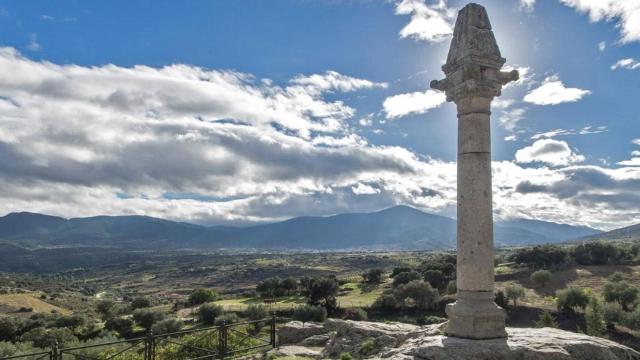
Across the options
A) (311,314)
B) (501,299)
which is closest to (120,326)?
(311,314)

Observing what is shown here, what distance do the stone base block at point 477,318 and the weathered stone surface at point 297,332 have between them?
30.9 ft

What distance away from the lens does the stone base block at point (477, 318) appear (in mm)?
11117

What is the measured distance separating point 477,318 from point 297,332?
36.3 ft

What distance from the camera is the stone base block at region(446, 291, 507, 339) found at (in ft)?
36.5

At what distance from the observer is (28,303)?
76.1 m

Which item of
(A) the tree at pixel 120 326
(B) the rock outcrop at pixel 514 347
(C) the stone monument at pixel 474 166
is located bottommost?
(A) the tree at pixel 120 326

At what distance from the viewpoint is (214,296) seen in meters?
71.2

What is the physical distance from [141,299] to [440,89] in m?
64.1

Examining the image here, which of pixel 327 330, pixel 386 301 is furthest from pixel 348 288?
pixel 327 330

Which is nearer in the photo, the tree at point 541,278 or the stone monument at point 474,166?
the stone monument at point 474,166

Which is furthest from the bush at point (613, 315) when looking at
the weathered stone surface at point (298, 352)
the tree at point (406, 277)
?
the weathered stone surface at point (298, 352)

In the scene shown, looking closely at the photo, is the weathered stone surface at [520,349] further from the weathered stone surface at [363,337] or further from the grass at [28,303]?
the grass at [28,303]

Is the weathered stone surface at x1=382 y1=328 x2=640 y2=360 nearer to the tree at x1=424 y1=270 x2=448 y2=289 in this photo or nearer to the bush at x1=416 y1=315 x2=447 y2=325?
the bush at x1=416 y1=315 x2=447 y2=325

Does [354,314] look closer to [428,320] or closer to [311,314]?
[311,314]
